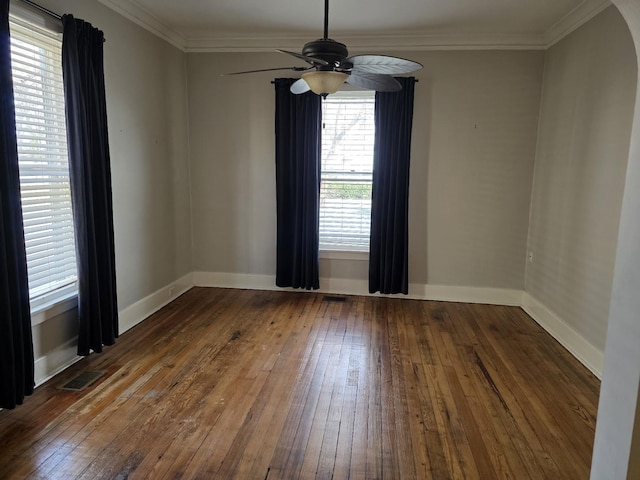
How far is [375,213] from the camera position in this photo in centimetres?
448

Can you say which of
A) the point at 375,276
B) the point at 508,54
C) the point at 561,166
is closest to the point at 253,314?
the point at 375,276

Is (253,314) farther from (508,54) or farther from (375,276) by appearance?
(508,54)

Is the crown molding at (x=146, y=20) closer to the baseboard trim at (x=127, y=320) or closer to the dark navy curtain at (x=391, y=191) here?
the dark navy curtain at (x=391, y=191)

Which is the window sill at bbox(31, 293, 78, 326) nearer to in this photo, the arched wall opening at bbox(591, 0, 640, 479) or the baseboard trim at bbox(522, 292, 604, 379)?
the arched wall opening at bbox(591, 0, 640, 479)

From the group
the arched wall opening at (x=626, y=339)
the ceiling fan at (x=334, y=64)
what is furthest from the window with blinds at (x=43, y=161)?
the arched wall opening at (x=626, y=339)

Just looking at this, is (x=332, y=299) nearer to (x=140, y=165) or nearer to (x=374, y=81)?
(x=140, y=165)

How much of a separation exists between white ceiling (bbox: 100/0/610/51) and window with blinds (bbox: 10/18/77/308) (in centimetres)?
86

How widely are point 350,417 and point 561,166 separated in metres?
2.83

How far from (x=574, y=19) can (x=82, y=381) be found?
15.0 ft

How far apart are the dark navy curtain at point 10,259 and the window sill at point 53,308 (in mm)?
270

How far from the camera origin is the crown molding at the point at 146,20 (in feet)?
11.1

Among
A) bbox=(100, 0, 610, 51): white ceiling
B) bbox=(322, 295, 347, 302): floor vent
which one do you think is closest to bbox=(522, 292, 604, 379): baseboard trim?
bbox=(322, 295, 347, 302): floor vent

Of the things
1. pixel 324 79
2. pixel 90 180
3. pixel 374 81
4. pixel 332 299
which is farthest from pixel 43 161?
pixel 332 299

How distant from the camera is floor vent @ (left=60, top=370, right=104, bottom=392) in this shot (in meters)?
2.73
